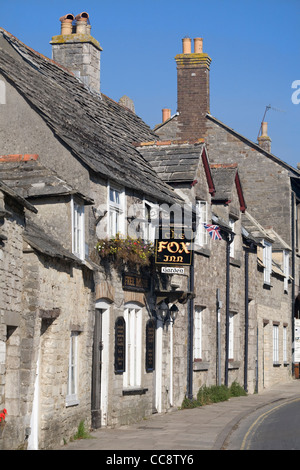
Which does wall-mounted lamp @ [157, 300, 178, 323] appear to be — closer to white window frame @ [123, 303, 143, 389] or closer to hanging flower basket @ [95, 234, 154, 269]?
white window frame @ [123, 303, 143, 389]

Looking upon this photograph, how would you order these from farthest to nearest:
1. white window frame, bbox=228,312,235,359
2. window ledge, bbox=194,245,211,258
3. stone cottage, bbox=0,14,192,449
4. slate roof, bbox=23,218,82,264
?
white window frame, bbox=228,312,235,359 < window ledge, bbox=194,245,211,258 < stone cottage, bbox=0,14,192,449 < slate roof, bbox=23,218,82,264

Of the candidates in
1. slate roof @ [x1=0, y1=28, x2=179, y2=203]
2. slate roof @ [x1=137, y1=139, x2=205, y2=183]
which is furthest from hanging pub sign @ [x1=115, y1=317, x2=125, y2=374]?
slate roof @ [x1=137, y1=139, x2=205, y2=183]

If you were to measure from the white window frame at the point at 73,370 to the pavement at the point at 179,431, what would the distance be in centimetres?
81

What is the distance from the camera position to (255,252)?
96.3ft

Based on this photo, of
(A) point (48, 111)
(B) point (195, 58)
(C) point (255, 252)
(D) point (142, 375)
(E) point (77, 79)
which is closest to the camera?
(A) point (48, 111)

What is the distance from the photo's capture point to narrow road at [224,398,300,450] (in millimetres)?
14148

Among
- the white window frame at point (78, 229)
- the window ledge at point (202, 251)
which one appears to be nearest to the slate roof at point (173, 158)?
the window ledge at point (202, 251)

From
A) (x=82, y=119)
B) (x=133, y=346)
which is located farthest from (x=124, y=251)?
(x=82, y=119)

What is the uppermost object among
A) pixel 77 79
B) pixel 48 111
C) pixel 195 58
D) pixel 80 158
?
pixel 195 58

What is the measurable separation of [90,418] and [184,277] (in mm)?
6461

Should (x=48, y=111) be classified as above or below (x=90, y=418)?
above

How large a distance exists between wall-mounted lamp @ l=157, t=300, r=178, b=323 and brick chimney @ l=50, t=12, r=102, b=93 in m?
8.16
